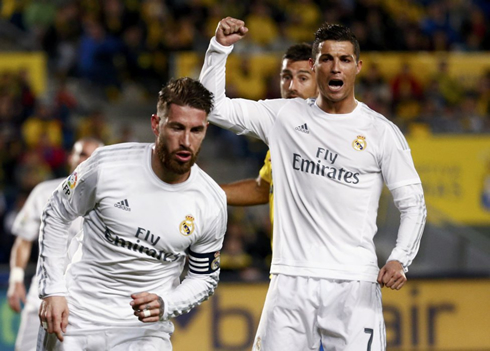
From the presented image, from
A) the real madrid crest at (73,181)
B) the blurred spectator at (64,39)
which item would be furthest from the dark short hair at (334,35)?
the blurred spectator at (64,39)

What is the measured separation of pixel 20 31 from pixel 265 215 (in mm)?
5779

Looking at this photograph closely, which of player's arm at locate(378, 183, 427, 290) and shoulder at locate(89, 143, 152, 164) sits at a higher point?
shoulder at locate(89, 143, 152, 164)

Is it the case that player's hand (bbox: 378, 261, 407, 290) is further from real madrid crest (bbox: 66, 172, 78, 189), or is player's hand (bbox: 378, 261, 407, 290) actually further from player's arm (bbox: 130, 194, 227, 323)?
real madrid crest (bbox: 66, 172, 78, 189)

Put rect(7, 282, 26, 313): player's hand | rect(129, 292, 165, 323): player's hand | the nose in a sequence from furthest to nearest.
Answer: rect(7, 282, 26, 313): player's hand
the nose
rect(129, 292, 165, 323): player's hand

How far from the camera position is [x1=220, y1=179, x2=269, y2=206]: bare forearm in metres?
5.49

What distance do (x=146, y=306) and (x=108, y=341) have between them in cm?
56

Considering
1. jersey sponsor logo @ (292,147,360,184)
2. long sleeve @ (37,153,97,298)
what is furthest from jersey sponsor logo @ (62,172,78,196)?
jersey sponsor logo @ (292,147,360,184)

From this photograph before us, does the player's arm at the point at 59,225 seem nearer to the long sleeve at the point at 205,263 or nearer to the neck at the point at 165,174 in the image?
the neck at the point at 165,174

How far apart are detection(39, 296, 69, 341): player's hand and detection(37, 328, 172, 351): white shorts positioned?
0.50 ft

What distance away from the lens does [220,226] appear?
4.46 metres

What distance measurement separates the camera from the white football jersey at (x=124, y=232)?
4.33 metres

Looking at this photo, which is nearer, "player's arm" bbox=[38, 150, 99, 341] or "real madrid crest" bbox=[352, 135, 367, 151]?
"player's arm" bbox=[38, 150, 99, 341]

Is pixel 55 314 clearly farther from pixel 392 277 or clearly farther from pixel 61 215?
pixel 392 277

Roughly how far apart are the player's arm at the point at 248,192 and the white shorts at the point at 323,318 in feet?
3.27
